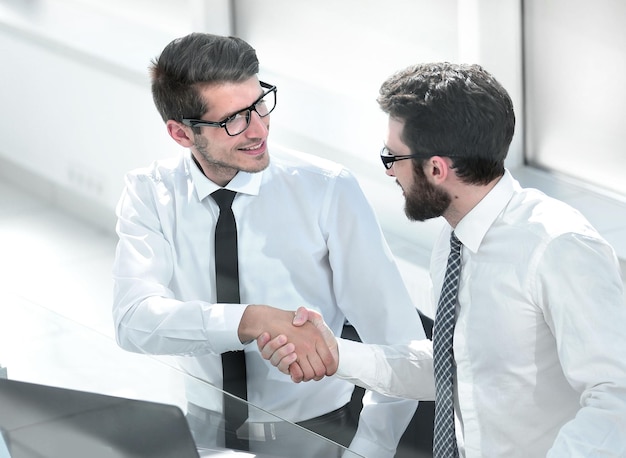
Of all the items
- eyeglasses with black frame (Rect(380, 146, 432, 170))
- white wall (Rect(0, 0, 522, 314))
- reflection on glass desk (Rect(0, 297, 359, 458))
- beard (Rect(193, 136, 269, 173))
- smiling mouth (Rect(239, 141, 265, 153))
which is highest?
eyeglasses with black frame (Rect(380, 146, 432, 170))

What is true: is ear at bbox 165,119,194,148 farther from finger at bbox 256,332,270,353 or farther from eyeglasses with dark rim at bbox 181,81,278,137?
finger at bbox 256,332,270,353

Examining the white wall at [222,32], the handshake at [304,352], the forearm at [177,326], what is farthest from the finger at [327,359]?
the white wall at [222,32]

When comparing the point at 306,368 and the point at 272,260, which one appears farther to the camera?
the point at 272,260

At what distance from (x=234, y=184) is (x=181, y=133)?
0.59 ft

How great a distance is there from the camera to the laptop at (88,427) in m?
1.71

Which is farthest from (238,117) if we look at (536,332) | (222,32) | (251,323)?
(222,32)

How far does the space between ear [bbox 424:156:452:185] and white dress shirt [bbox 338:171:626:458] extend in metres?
0.09

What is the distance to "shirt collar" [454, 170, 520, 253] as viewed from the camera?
2021 mm

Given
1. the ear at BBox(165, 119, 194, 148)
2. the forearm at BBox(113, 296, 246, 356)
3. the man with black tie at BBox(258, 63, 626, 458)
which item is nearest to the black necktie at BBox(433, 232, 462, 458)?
the man with black tie at BBox(258, 63, 626, 458)

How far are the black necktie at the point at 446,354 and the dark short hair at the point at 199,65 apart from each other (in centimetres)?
71

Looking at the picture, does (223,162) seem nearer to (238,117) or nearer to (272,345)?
(238,117)

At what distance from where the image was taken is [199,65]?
2510 millimetres

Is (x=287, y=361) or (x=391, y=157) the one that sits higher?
(x=391, y=157)

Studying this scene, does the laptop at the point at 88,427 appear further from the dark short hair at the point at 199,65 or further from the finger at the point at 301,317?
the dark short hair at the point at 199,65
